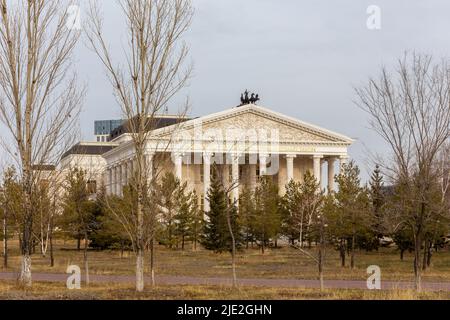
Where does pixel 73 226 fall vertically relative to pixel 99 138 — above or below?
below

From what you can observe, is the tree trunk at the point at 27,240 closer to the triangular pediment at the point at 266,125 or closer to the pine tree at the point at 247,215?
the pine tree at the point at 247,215

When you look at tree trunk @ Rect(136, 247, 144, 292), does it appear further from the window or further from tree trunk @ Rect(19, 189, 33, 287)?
the window

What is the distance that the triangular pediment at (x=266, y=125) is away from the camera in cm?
7588

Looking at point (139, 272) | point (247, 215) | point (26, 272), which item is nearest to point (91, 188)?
point (247, 215)

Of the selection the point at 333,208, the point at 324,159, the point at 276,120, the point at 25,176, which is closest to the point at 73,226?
the point at 333,208

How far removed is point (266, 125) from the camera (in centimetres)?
7856

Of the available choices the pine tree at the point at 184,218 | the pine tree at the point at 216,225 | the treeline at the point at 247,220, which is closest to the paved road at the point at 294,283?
the treeline at the point at 247,220

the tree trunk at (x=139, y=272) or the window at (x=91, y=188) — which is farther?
the window at (x=91, y=188)

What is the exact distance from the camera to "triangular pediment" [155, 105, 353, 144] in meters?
75.9

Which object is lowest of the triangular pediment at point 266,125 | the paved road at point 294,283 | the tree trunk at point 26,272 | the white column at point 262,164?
the paved road at point 294,283
